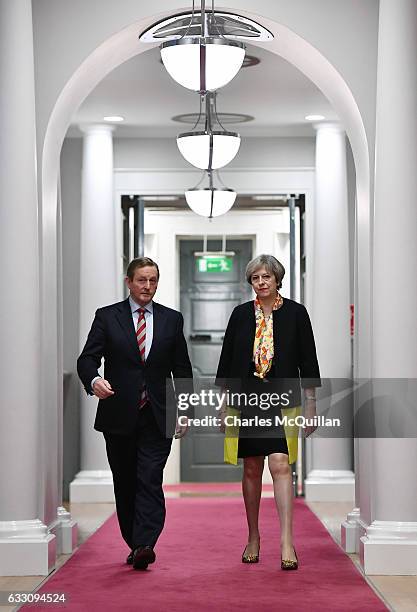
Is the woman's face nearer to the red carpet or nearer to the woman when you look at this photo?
the woman

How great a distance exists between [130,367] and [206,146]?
2.20 m

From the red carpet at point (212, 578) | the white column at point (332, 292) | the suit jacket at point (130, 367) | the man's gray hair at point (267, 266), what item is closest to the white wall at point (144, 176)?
the white column at point (332, 292)

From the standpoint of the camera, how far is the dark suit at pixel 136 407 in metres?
5.48

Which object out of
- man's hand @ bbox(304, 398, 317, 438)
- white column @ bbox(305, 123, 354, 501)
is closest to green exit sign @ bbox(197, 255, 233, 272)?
white column @ bbox(305, 123, 354, 501)

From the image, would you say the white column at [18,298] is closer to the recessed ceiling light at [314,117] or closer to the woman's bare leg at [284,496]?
the woman's bare leg at [284,496]

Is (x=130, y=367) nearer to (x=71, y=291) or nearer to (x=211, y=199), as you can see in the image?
(x=211, y=199)

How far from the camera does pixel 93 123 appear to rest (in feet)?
31.1

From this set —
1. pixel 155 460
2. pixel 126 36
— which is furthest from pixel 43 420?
pixel 126 36

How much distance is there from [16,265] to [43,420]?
830 mm

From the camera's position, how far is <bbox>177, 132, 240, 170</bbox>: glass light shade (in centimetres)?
720

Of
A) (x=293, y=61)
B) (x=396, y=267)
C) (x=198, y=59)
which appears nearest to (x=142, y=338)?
(x=396, y=267)

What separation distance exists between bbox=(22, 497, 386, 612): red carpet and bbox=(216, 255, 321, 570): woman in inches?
10.7

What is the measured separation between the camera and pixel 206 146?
7.21 m

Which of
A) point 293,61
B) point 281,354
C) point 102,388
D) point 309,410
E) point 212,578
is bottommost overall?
point 212,578
